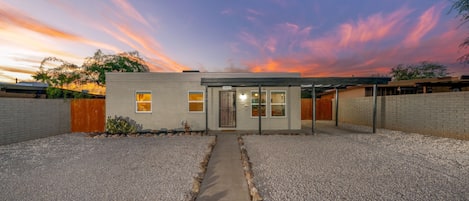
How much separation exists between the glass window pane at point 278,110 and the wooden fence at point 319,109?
792 centimetres

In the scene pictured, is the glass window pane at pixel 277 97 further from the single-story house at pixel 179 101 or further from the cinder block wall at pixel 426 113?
the cinder block wall at pixel 426 113

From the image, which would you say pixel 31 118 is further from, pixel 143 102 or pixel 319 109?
pixel 319 109

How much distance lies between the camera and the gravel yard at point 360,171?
3.29 meters

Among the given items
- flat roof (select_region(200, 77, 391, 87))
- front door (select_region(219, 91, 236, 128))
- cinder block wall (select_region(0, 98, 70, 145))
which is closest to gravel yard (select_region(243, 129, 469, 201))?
flat roof (select_region(200, 77, 391, 87))

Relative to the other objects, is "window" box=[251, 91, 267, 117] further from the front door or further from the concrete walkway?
the concrete walkway

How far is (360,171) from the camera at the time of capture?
171 inches

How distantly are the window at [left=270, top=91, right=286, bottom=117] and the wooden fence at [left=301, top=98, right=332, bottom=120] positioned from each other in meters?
7.90

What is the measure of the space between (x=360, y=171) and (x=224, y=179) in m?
2.88

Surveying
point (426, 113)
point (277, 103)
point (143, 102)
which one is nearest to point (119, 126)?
point (143, 102)

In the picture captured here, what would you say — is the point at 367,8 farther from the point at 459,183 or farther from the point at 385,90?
the point at 459,183

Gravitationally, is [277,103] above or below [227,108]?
above

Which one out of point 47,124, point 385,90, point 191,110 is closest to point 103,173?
point 191,110

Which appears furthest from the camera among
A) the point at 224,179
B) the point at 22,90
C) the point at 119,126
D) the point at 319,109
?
the point at 319,109

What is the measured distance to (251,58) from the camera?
14.2 meters
